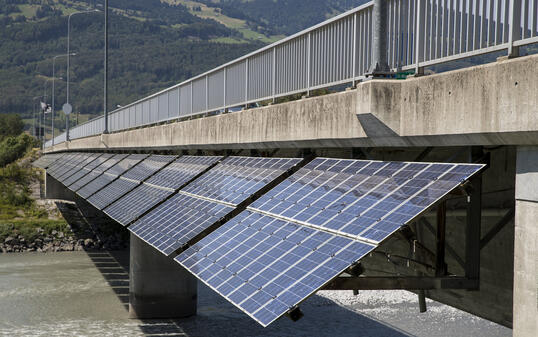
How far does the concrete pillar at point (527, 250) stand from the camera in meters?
6.56

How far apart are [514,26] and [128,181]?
18078 mm

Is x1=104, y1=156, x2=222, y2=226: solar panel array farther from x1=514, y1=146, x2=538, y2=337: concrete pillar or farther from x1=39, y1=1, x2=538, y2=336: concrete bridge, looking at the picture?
x1=514, y1=146, x2=538, y2=337: concrete pillar

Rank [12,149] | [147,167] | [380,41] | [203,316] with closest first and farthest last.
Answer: [380,41], [147,167], [203,316], [12,149]

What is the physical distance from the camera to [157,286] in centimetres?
2981

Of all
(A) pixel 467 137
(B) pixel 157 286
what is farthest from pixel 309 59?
(B) pixel 157 286

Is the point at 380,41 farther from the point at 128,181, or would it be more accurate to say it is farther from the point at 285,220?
the point at 128,181

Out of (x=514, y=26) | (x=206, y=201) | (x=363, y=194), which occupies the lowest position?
(x=206, y=201)

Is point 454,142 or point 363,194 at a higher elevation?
point 454,142

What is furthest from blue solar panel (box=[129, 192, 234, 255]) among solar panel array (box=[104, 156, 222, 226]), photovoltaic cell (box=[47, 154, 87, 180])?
photovoltaic cell (box=[47, 154, 87, 180])

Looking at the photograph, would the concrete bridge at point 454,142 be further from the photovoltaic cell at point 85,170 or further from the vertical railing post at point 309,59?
the photovoltaic cell at point 85,170

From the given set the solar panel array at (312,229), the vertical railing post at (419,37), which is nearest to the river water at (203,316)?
the solar panel array at (312,229)

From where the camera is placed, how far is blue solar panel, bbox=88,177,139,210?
73.3ft

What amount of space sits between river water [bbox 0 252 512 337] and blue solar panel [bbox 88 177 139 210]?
557 centimetres

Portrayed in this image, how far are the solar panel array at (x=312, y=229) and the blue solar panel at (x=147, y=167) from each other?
1101 centimetres
